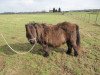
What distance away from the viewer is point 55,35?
845 centimetres

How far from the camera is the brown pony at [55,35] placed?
8.22m

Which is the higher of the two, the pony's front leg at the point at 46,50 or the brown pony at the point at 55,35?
Answer: the brown pony at the point at 55,35

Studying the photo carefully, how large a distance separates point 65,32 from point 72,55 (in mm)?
1080

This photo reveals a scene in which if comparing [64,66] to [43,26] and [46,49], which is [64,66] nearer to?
[46,49]

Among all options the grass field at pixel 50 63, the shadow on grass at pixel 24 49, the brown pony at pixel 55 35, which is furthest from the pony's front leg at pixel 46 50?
the shadow on grass at pixel 24 49

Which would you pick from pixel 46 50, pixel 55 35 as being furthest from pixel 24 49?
Answer: pixel 55 35

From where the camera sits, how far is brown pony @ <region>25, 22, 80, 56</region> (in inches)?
324

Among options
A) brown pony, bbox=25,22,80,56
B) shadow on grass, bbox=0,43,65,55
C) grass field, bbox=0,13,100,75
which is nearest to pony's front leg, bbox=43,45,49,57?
brown pony, bbox=25,22,80,56

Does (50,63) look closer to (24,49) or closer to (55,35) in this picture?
(55,35)

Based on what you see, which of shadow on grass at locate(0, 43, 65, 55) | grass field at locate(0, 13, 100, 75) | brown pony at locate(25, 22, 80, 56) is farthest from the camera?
shadow on grass at locate(0, 43, 65, 55)

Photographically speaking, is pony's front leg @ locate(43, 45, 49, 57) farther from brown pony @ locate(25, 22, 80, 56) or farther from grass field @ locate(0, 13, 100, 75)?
grass field @ locate(0, 13, 100, 75)

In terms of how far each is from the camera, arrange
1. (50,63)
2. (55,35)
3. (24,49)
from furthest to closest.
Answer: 1. (24,49)
2. (55,35)
3. (50,63)

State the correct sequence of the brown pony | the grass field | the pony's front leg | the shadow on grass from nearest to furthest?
the grass field
the brown pony
the pony's front leg
the shadow on grass

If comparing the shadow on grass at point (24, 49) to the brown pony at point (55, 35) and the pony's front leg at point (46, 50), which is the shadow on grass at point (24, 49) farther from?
the brown pony at point (55, 35)
